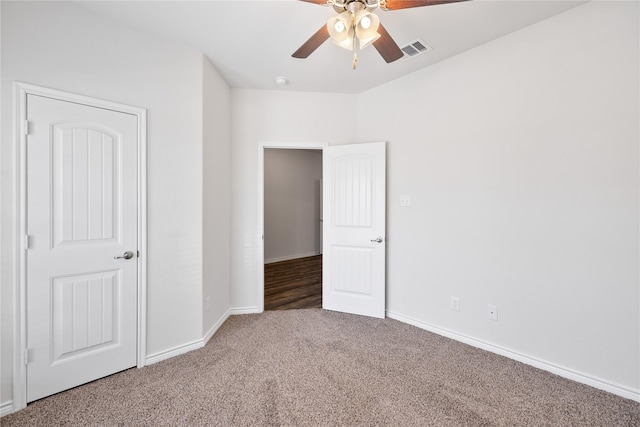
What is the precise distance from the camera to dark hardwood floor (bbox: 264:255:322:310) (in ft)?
11.8

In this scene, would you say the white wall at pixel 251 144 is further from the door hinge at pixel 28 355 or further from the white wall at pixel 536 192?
the door hinge at pixel 28 355

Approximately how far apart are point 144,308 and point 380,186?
2.51 m

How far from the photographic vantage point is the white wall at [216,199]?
2.57 metres

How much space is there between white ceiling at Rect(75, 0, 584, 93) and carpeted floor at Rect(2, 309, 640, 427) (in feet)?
8.70

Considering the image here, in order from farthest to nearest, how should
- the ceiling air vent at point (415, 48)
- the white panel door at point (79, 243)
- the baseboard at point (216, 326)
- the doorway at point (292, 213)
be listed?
the doorway at point (292, 213), the baseboard at point (216, 326), the ceiling air vent at point (415, 48), the white panel door at point (79, 243)

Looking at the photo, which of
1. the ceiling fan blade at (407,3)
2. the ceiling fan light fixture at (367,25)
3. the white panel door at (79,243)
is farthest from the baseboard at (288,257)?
the ceiling fan blade at (407,3)

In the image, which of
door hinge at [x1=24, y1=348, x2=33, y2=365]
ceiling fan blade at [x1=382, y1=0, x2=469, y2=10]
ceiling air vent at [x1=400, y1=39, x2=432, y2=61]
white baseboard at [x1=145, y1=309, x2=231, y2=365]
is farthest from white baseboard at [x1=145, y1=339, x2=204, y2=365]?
ceiling air vent at [x1=400, y1=39, x2=432, y2=61]

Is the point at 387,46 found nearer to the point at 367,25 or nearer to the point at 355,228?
the point at 367,25

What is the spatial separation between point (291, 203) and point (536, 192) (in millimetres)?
5003

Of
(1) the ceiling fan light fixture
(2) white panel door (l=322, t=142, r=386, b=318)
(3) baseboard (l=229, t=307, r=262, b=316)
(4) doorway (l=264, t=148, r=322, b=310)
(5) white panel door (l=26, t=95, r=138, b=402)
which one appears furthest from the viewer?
(4) doorway (l=264, t=148, r=322, b=310)

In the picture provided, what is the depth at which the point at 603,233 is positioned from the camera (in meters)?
1.87

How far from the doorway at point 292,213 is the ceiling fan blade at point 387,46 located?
140 inches


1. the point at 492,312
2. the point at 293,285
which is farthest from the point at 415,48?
the point at 293,285

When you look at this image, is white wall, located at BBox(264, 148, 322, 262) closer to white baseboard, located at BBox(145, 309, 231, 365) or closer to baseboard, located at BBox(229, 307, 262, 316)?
baseboard, located at BBox(229, 307, 262, 316)
